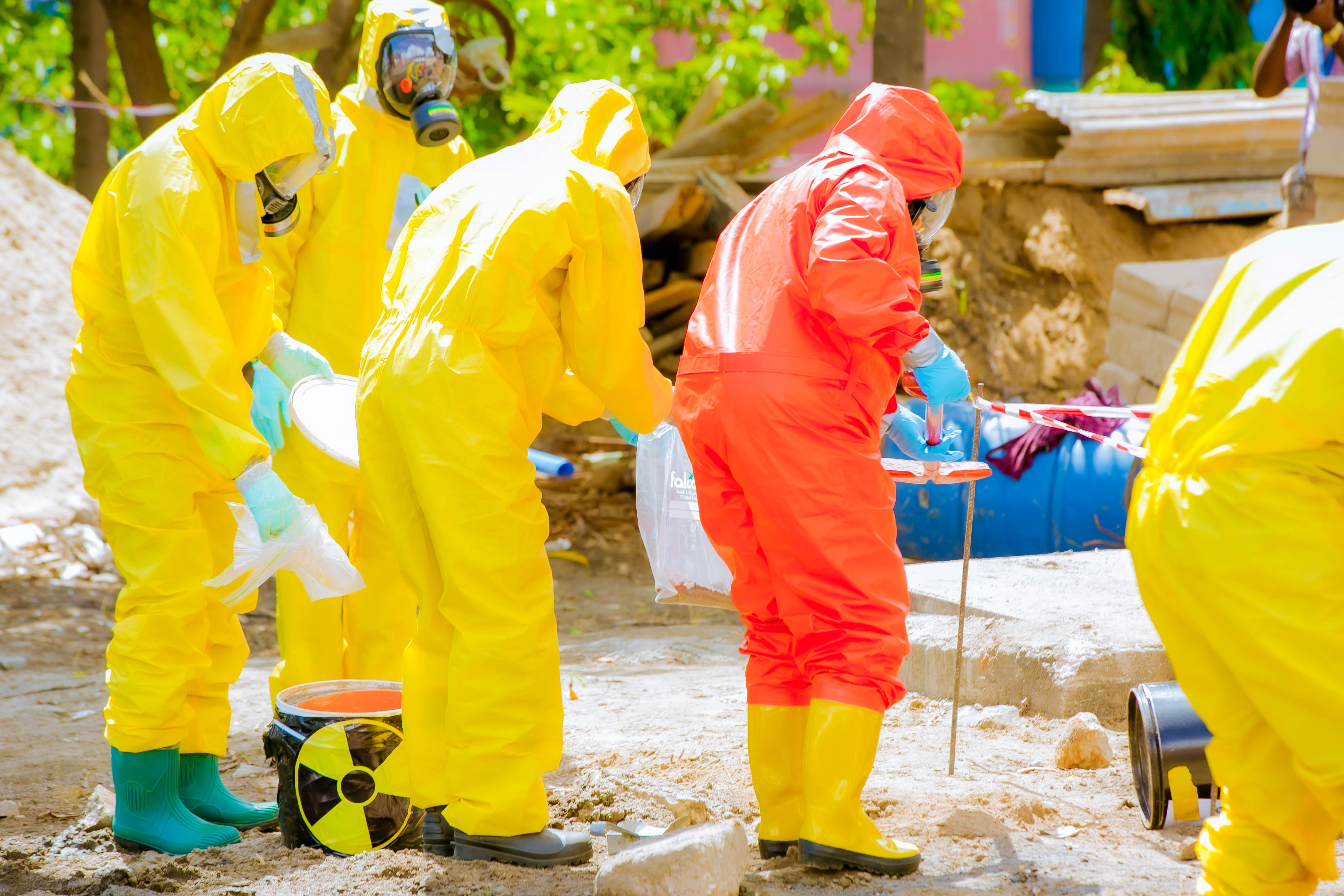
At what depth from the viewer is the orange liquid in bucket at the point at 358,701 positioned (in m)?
3.32

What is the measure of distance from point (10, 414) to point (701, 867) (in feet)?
21.7

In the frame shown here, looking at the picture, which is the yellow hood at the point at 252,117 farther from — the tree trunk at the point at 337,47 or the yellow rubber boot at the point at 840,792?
the tree trunk at the point at 337,47

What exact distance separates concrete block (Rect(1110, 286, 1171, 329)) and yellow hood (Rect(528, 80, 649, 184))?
527 centimetres

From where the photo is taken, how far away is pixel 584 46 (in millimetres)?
9453

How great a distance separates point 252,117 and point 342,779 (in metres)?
1.61

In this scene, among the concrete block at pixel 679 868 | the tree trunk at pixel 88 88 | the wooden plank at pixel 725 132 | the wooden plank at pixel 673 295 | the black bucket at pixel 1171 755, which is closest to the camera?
the concrete block at pixel 679 868

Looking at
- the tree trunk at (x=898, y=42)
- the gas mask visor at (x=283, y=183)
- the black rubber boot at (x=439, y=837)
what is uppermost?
the tree trunk at (x=898, y=42)

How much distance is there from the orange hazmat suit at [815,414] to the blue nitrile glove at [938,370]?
0.06 metres

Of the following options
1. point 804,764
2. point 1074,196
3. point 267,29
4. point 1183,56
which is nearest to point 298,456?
point 804,764

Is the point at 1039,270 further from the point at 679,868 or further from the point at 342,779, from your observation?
the point at 679,868

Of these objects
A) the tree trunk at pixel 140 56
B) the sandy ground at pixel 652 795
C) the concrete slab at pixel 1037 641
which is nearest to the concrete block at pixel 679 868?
the sandy ground at pixel 652 795

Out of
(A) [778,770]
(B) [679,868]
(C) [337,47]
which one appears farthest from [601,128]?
(C) [337,47]

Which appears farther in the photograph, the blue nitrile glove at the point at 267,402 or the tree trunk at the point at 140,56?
the tree trunk at the point at 140,56

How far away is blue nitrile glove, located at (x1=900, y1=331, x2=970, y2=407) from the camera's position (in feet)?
10.0
